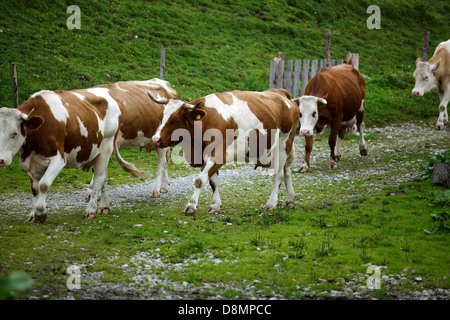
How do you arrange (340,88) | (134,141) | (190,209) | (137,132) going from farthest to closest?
(340,88), (134,141), (137,132), (190,209)

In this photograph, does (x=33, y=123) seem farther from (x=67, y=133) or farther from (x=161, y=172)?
(x=161, y=172)

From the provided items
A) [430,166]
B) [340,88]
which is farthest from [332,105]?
[430,166]

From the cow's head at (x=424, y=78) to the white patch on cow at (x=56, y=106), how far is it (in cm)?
1277

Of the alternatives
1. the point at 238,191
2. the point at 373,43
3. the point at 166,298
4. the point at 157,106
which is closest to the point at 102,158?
the point at 157,106

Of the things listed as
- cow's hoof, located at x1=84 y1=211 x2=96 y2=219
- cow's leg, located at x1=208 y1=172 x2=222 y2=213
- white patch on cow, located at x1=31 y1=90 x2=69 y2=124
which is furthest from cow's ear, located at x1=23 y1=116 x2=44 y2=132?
cow's leg, located at x1=208 y1=172 x2=222 y2=213

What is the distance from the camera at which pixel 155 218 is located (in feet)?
30.4

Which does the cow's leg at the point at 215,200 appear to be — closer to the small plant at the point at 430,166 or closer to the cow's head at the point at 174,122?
the cow's head at the point at 174,122

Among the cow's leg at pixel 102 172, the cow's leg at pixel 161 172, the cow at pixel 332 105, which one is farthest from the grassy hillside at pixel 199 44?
the cow's leg at pixel 102 172

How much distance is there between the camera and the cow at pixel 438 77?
57.4 feet

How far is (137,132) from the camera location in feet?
36.6

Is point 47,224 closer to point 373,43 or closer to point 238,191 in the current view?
point 238,191

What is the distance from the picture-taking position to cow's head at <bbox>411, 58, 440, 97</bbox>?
17500 millimetres

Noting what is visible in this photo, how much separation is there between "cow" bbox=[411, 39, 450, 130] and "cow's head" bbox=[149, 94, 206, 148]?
10.8 m

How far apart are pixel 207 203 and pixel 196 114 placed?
2.17 meters
